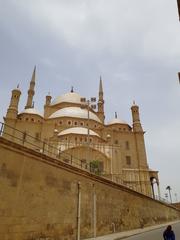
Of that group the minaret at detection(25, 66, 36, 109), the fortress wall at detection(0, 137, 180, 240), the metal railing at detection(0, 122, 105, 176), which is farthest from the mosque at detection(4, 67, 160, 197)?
the fortress wall at detection(0, 137, 180, 240)

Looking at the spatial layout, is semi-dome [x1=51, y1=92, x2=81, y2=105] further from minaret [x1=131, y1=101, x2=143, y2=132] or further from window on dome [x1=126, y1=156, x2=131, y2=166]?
window on dome [x1=126, y1=156, x2=131, y2=166]

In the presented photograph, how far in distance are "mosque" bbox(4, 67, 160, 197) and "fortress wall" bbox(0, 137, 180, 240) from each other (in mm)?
11150

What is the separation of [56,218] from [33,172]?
2.63 metres

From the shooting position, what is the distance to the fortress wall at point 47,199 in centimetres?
859

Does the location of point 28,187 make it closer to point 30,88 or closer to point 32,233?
point 32,233

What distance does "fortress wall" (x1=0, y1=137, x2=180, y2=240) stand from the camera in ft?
28.2

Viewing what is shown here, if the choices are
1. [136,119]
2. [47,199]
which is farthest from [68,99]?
[47,199]

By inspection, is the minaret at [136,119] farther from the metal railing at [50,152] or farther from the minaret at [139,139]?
the metal railing at [50,152]

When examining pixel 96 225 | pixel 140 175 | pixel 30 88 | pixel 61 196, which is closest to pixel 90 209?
pixel 96 225

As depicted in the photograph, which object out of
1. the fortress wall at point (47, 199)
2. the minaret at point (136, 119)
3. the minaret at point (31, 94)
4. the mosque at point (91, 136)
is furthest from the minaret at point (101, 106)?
the fortress wall at point (47, 199)

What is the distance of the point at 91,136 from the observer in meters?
33.0

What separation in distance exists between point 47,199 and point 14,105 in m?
31.3

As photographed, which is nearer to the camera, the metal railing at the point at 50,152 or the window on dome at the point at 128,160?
the metal railing at the point at 50,152

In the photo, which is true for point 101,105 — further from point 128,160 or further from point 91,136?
point 91,136
